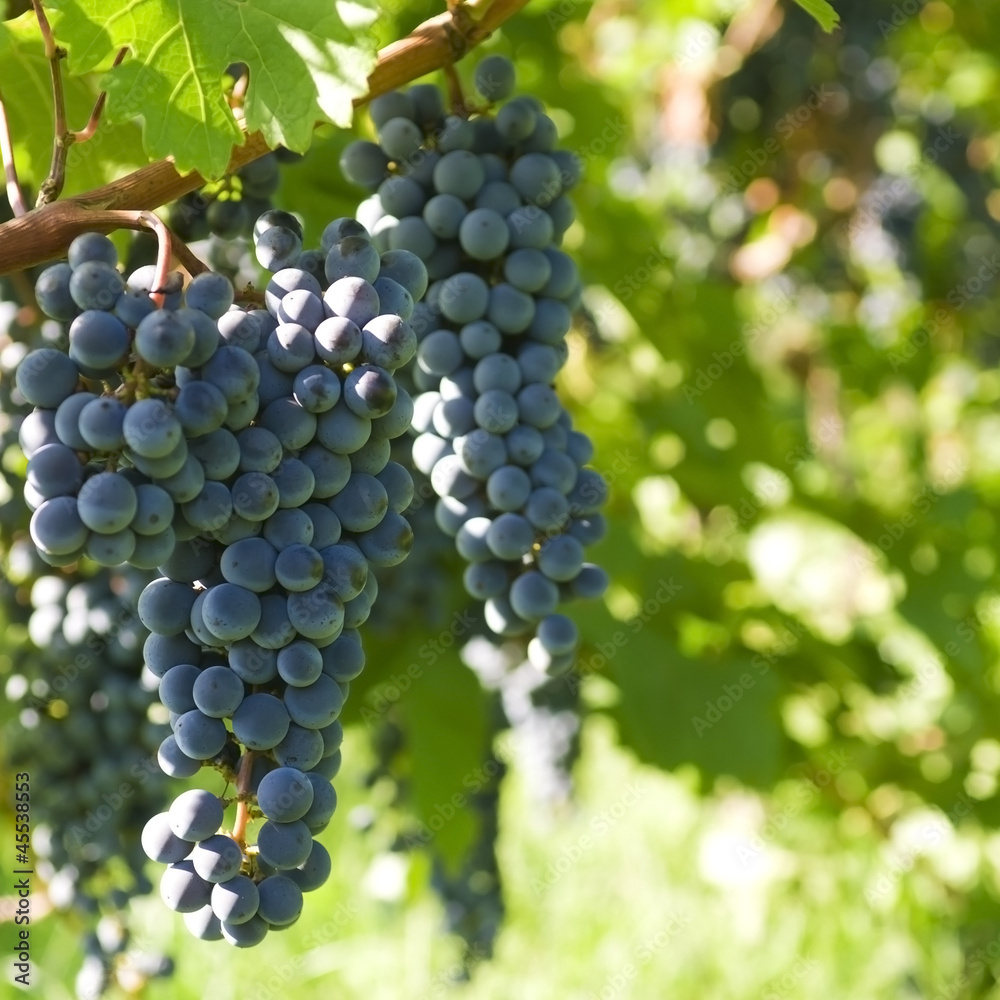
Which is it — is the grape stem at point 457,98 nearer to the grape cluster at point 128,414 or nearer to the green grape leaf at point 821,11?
the green grape leaf at point 821,11

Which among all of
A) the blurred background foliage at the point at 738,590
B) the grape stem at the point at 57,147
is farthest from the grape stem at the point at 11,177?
the blurred background foliage at the point at 738,590

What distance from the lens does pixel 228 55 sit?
982 millimetres

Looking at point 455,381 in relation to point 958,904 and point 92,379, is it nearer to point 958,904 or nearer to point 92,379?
point 92,379

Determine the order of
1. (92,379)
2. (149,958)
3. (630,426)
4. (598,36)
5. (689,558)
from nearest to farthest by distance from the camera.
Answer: (92,379)
(149,958)
(689,558)
(630,426)
(598,36)

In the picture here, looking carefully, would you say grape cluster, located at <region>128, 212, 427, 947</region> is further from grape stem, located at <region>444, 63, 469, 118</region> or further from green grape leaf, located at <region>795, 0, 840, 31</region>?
green grape leaf, located at <region>795, 0, 840, 31</region>

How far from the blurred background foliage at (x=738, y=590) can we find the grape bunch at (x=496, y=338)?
0.40 meters

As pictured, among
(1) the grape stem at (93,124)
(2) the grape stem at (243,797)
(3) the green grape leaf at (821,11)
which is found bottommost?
(2) the grape stem at (243,797)

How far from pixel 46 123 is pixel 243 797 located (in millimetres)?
854

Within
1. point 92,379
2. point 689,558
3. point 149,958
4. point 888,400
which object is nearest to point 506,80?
point 92,379

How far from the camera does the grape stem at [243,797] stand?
0.78 metres

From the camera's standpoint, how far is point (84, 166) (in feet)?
3.99

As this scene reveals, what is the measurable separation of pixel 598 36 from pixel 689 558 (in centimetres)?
206

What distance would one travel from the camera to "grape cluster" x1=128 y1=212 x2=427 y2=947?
→ 30.2 inches

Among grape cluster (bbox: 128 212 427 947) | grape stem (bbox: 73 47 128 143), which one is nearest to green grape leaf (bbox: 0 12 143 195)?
grape stem (bbox: 73 47 128 143)
